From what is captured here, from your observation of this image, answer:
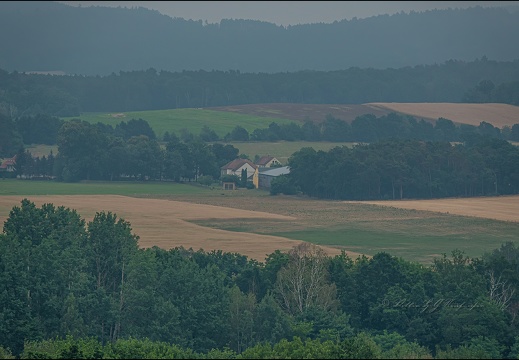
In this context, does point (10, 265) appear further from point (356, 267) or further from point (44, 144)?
point (44, 144)

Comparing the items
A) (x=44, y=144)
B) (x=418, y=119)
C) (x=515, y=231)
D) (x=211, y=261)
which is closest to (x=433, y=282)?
(x=211, y=261)

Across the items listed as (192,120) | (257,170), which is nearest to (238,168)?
(257,170)

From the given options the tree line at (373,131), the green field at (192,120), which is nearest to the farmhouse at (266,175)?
the tree line at (373,131)

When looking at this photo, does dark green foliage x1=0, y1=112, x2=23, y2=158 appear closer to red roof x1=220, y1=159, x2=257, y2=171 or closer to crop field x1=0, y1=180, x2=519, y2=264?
crop field x1=0, y1=180, x2=519, y2=264

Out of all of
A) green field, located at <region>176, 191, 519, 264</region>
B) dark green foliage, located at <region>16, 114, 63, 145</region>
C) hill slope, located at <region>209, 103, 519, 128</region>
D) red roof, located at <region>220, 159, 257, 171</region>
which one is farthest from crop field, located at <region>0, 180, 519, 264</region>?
hill slope, located at <region>209, 103, 519, 128</region>

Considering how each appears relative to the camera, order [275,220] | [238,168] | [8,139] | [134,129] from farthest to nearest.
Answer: [134,129] → [8,139] → [238,168] → [275,220]

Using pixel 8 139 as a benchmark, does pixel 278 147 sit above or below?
below

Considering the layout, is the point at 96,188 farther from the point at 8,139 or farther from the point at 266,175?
the point at 8,139

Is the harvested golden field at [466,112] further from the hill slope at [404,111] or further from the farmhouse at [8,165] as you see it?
the farmhouse at [8,165]
